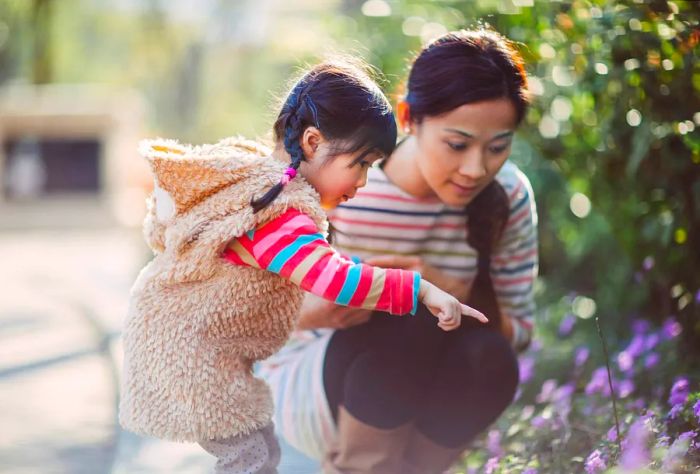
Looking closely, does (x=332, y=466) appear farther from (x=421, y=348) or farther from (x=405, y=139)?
(x=405, y=139)

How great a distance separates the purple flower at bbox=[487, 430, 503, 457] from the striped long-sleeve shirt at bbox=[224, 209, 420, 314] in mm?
1248

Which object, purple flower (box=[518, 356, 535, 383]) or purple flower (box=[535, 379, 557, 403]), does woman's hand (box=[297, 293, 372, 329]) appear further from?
purple flower (box=[518, 356, 535, 383])

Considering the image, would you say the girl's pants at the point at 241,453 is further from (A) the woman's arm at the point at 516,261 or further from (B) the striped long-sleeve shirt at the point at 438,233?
(A) the woman's arm at the point at 516,261

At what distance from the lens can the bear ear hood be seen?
226 centimetres

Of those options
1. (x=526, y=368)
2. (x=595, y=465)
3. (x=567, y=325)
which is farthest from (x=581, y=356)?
(x=595, y=465)

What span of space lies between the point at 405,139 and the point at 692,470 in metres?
1.18

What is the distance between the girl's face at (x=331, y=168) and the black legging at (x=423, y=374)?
68 centimetres

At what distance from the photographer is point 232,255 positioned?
2266mm

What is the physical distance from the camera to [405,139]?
2928 mm

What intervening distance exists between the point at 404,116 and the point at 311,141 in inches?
20.6

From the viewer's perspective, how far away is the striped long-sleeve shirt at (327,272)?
6.79 ft

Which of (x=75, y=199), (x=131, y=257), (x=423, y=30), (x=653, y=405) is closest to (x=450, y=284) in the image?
(x=653, y=405)

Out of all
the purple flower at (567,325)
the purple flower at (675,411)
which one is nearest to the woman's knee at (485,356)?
the purple flower at (675,411)

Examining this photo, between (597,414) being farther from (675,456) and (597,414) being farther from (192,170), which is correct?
(192,170)
